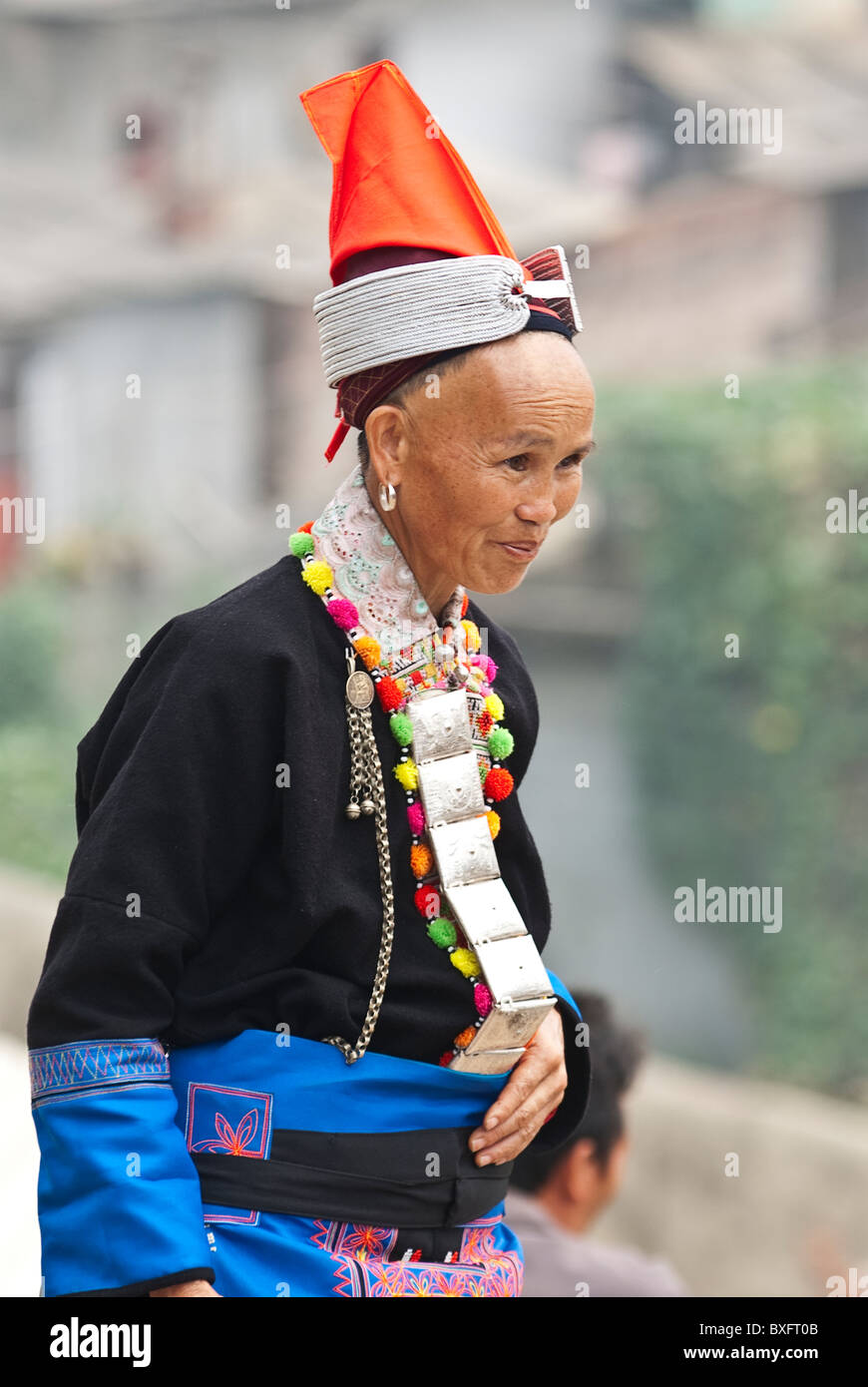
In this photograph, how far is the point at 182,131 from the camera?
1288cm

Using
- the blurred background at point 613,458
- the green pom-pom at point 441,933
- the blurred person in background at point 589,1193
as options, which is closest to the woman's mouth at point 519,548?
the green pom-pom at point 441,933

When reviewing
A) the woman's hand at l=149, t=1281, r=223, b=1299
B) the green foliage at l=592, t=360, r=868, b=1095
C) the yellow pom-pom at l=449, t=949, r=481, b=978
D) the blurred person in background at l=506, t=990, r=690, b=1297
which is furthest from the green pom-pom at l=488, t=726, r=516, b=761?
the green foliage at l=592, t=360, r=868, b=1095

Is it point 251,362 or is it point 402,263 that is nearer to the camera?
point 402,263

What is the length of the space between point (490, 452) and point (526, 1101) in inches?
26.8

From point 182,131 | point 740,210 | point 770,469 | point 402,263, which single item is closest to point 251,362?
point 182,131

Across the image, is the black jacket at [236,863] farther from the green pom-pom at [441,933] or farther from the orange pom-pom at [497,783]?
the orange pom-pom at [497,783]

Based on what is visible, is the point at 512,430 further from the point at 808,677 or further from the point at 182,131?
the point at 182,131

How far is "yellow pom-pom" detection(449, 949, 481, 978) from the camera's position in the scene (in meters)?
1.69

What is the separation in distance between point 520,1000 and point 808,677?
7.13 metres

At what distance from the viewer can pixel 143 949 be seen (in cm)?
150

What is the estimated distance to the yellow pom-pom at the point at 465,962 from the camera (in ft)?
5.54

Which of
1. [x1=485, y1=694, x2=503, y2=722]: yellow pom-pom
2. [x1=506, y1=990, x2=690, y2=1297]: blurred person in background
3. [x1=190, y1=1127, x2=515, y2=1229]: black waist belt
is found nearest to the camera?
[x1=190, y1=1127, x2=515, y2=1229]: black waist belt

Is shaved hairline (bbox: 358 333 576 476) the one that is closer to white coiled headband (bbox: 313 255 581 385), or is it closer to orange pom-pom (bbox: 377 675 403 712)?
white coiled headband (bbox: 313 255 581 385)

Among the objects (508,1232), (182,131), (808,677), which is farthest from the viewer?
(182,131)
